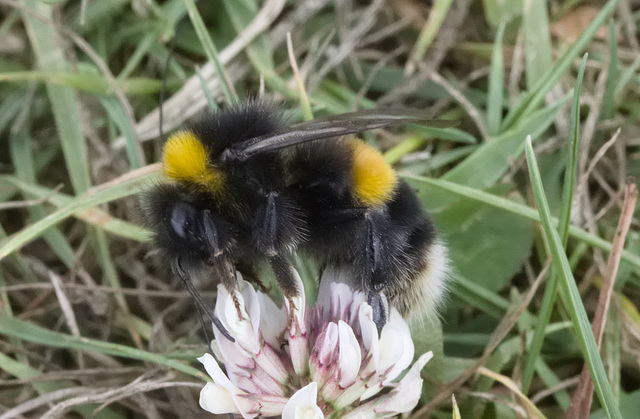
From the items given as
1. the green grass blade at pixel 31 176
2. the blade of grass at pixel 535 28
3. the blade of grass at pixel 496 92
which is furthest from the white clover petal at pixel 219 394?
the blade of grass at pixel 535 28

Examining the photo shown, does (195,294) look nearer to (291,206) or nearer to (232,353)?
(232,353)

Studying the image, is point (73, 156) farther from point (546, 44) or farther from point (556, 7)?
point (556, 7)

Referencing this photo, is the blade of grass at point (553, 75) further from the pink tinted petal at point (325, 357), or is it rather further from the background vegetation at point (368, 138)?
the pink tinted petal at point (325, 357)

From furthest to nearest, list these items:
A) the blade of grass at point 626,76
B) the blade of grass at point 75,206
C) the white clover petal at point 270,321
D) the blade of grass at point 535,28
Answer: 1. the blade of grass at point 535,28
2. the blade of grass at point 626,76
3. the blade of grass at point 75,206
4. the white clover petal at point 270,321

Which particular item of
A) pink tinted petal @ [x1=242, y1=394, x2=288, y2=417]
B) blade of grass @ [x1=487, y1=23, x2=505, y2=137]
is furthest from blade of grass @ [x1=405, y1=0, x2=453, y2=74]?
pink tinted petal @ [x1=242, y1=394, x2=288, y2=417]

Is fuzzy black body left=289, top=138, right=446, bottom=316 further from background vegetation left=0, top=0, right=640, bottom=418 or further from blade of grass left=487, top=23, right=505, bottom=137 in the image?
blade of grass left=487, top=23, right=505, bottom=137

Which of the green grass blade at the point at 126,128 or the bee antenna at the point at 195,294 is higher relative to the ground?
the green grass blade at the point at 126,128

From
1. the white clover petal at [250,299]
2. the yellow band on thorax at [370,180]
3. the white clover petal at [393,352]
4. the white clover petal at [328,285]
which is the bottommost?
the white clover petal at [393,352]
